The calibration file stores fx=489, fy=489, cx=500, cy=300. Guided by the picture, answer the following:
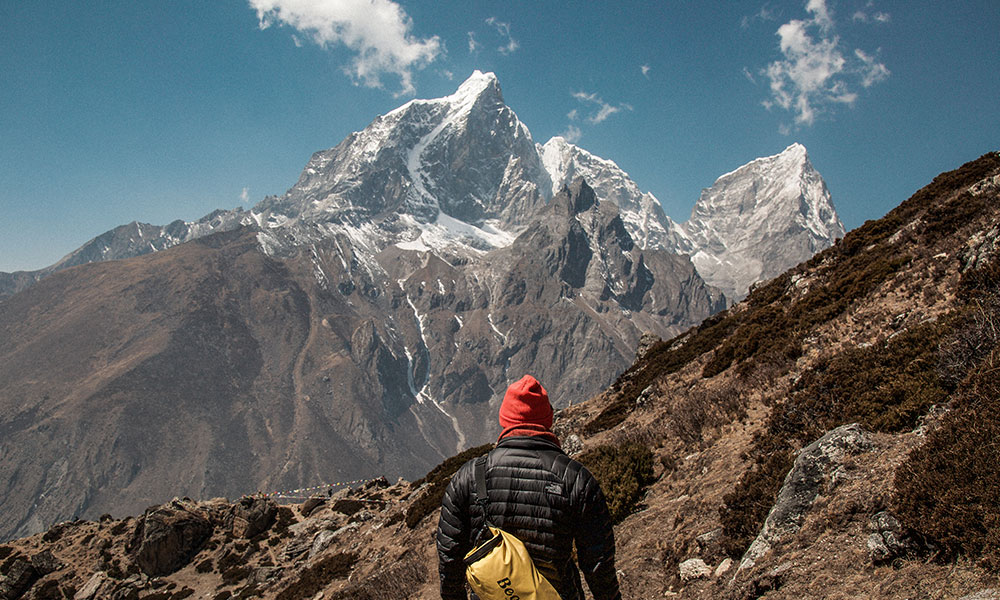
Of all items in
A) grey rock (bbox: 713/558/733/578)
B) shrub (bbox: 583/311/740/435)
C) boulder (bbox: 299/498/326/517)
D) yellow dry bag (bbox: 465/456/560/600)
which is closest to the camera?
yellow dry bag (bbox: 465/456/560/600)

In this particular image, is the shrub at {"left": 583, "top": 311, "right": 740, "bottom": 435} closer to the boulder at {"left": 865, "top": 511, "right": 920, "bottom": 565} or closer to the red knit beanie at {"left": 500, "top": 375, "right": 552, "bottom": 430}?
the boulder at {"left": 865, "top": 511, "right": 920, "bottom": 565}

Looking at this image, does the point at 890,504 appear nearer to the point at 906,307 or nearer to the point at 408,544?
the point at 906,307

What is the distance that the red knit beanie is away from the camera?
522 centimetres

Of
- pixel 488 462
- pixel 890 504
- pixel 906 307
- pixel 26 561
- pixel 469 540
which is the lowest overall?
pixel 890 504

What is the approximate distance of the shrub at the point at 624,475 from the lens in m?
10.9

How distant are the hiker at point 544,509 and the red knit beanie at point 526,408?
0.01m

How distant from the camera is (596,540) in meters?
4.87

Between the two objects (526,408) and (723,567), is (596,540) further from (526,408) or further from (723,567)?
(723,567)

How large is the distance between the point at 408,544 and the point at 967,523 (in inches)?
703

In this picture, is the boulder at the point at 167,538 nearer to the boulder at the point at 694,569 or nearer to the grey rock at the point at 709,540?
the boulder at the point at 694,569

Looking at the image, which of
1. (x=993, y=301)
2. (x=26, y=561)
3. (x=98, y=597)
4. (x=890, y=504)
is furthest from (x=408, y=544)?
(x=26, y=561)

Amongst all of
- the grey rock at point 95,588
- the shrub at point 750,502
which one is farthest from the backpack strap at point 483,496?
the grey rock at point 95,588

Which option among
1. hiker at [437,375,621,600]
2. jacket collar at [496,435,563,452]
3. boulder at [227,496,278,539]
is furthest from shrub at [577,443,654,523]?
boulder at [227,496,278,539]

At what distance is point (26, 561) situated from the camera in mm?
31188
